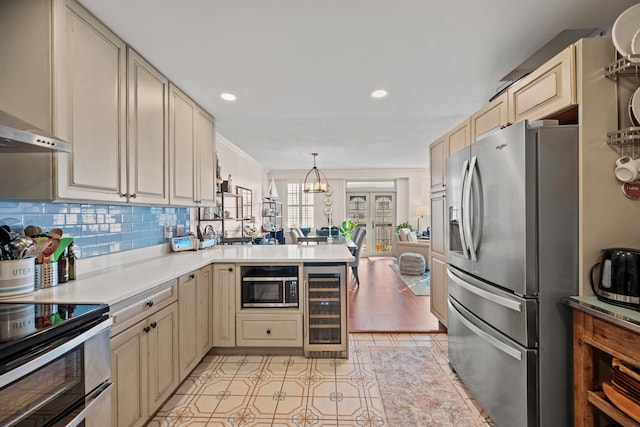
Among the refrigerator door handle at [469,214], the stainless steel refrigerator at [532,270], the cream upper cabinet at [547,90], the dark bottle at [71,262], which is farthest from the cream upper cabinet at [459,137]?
the dark bottle at [71,262]

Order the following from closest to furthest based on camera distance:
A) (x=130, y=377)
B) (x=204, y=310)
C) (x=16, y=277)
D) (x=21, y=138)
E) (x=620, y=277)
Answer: (x=21, y=138) < (x=620, y=277) < (x=16, y=277) < (x=130, y=377) < (x=204, y=310)

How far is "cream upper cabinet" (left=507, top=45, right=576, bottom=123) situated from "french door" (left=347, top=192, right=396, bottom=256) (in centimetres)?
660

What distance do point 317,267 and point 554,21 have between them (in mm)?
2314

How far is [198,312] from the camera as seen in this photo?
224 centimetres

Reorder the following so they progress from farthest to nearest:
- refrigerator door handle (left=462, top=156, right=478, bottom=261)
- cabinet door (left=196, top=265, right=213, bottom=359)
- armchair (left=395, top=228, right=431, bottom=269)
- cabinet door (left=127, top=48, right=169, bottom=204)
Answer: armchair (left=395, top=228, right=431, bottom=269)
cabinet door (left=196, top=265, right=213, bottom=359)
cabinet door (left=127, top=48, right=169, bottom=204)
refrigerator door handle (left=462, top=156, right=478, bottom=261)

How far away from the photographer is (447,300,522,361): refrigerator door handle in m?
1.46

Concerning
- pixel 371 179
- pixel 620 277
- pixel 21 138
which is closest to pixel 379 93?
pixel 620 277

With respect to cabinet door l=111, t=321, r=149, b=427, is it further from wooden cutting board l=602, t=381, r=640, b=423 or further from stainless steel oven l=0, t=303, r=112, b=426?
wooden cutting board l=602, t=381, r=640, b=423

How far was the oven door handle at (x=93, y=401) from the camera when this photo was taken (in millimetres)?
1101

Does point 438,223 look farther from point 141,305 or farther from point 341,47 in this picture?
point 141,305

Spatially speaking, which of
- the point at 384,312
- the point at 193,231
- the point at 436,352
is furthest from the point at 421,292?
the point at 193,231

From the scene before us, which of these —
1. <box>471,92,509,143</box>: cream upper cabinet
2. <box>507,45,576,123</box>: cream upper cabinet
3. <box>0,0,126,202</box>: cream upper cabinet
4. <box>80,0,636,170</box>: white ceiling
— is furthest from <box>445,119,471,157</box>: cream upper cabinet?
<box>0,0,126,202</box>: cream upper cabinet

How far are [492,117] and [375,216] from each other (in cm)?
648

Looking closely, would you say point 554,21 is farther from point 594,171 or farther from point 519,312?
point 519,312
